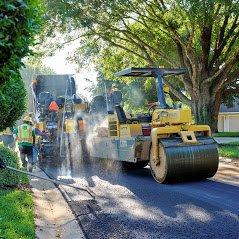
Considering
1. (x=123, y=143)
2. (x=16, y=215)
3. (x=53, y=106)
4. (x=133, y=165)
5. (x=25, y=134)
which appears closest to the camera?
(x=16, y=215)

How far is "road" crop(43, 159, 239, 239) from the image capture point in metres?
6.57

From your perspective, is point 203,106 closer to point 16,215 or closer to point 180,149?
point 180,149

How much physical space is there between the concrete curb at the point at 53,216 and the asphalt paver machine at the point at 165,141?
2.20m

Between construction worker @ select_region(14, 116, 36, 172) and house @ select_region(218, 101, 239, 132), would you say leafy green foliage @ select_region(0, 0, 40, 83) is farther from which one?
house @ select_region(218, 101, 239, 132)

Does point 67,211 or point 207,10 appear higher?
point 207,10

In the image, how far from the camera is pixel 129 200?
8.90 meters

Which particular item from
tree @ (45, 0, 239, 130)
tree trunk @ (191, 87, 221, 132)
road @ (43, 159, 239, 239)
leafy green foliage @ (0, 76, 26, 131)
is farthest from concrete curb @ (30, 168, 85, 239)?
tree trunk @ (191, 87, 221, 132)

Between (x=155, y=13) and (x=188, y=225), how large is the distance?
13802 mm

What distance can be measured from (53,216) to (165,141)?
3.26 m

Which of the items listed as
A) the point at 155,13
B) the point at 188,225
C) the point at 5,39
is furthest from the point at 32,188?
the point at 155,13

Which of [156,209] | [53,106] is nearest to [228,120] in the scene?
[53,106]

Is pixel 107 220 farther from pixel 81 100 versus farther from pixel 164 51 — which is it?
pixel 164 51

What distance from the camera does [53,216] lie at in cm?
787

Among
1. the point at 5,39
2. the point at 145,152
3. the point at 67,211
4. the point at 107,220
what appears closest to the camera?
the point at 5,39
